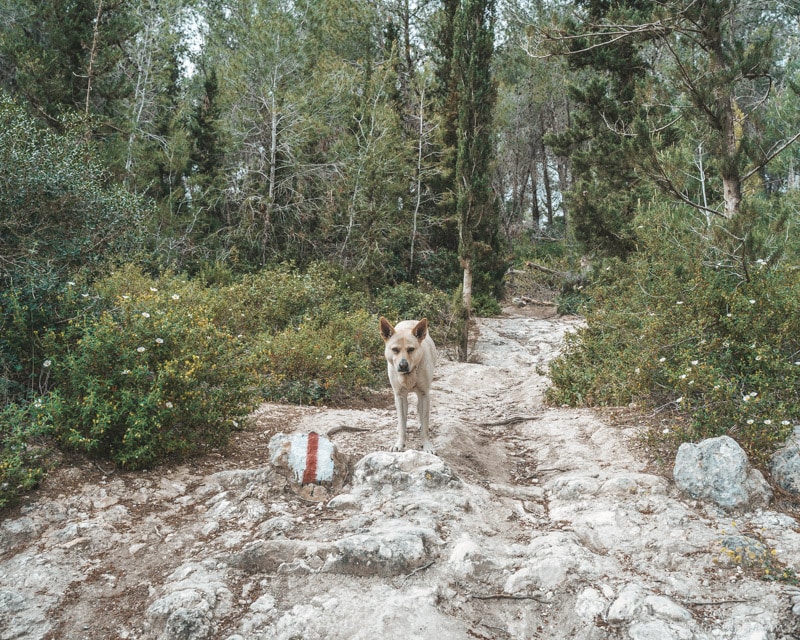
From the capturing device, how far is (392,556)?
336cm

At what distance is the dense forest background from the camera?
4890 millimetres

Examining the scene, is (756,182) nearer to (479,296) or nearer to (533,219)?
(479,296)

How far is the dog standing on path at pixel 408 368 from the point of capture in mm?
5102

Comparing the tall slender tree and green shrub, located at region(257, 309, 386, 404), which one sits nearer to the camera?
green shrub, located at region(257, 309, 386, 404)

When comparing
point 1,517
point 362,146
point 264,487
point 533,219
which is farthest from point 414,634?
point 533,219

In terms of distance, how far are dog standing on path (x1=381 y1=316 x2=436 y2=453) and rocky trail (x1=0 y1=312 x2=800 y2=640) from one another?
0.57 metres

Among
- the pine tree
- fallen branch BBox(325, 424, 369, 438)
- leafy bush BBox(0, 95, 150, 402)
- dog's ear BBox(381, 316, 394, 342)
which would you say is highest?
the pine tree

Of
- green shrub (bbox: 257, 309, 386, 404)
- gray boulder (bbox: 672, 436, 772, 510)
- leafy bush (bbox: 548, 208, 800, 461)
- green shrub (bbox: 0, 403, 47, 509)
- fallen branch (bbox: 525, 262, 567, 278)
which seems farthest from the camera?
fallen branch (bbox: 525, 262, 567, 278)

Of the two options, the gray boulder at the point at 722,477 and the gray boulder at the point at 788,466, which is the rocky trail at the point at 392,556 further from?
the gray boulder at the point at 788,466

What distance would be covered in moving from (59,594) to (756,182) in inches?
511

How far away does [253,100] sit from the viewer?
1714 cm

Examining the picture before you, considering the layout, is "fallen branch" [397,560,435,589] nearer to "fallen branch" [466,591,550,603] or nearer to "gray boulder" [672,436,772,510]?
"fallen branch" [466,591,550,603]

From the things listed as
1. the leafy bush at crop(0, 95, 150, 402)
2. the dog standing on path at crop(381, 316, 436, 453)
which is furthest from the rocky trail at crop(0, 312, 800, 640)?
the leafy bush at crop(0, 95, 150, 402)

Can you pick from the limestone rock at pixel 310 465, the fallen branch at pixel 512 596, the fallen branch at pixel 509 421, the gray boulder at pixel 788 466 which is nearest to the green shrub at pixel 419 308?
the fallen branch at pixel 509 421
